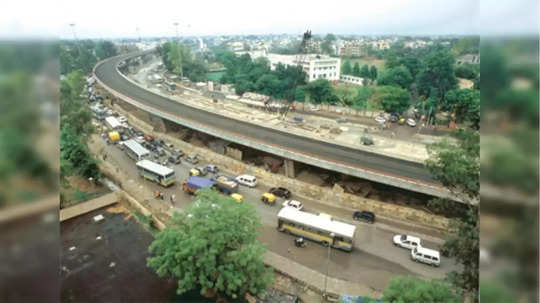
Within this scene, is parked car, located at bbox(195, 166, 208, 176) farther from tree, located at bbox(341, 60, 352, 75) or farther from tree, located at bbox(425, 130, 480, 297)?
tree, located at bbox(341, 60, 352, 75)

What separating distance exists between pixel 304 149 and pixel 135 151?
21.3 feet

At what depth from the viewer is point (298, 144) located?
34.0 ft

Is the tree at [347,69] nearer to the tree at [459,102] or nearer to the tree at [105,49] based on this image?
the tree at [459,102]

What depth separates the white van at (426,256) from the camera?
6.54m

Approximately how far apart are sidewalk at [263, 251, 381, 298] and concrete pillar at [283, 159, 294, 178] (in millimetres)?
3866

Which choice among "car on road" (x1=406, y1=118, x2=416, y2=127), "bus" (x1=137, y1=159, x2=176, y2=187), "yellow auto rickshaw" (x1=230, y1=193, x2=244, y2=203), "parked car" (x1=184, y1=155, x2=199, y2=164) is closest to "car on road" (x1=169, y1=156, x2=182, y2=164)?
"parked car" (x1=184, y1=155, x2=199, y2=164)

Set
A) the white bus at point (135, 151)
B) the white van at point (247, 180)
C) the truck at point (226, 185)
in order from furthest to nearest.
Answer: the white bus at point (135, 151)
the white van at point (247, 180)
the truck at point (226, 185)

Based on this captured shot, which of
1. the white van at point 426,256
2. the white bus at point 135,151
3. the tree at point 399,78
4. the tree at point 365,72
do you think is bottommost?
the white van at point 426,256

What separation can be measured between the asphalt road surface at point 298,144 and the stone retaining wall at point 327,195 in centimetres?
95

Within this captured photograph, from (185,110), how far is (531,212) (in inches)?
569

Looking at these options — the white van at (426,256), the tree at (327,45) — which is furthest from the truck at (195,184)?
the tree at (327,45)

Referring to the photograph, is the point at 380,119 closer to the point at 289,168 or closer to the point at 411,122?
the point at 411,122

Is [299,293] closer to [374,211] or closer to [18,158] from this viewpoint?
[374,211]

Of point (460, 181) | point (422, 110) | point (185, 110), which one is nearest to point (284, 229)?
point (460, 181)
